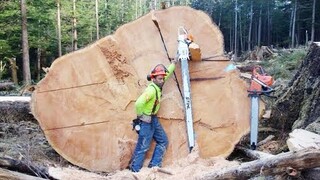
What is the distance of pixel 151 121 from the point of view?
205 inches

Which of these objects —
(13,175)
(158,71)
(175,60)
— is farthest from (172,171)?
(13,175)

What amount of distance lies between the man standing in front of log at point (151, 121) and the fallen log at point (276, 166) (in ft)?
4.14

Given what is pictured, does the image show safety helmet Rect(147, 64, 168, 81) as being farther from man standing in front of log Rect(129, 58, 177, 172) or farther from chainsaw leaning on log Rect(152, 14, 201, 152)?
chainsaw leaning on log Rect(152, 14, 201, 152)

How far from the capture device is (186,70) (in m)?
5.25

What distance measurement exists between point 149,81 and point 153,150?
3.00 ft

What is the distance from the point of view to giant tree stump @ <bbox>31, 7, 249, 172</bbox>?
5223 mm

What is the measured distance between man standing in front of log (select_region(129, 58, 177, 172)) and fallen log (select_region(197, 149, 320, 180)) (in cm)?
126

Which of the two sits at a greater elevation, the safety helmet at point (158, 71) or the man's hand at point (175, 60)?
the man's hand at point (175, 60)

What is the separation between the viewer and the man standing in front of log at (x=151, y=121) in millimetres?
5031

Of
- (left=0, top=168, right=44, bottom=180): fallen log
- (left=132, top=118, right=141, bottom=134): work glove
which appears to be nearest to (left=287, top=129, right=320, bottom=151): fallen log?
(left=132, top=118, right=141, bottom=134): work glove

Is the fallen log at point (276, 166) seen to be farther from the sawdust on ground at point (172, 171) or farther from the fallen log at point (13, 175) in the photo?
the fallen log at point (13, 175)

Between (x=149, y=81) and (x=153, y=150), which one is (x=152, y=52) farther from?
(x=153, y=150)

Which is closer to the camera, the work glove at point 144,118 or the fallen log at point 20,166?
the fallen log at point 20,166

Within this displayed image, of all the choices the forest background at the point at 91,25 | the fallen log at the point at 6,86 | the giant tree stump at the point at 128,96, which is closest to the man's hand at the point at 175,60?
the giant tree stump at the point at 128,96
